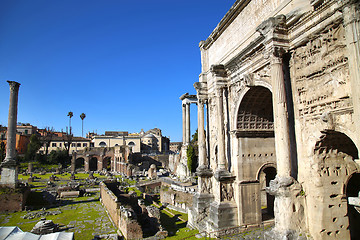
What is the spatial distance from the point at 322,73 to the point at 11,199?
2131 centimetres

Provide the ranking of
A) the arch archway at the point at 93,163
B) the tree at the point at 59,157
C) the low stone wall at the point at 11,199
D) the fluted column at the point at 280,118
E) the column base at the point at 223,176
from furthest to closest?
the arch archway at the point at 93,163, the tree at the point at 59,157, the low stone wall at the point at 11,199, the column base at the point at 223,176, the fluted column at the point at 280,118

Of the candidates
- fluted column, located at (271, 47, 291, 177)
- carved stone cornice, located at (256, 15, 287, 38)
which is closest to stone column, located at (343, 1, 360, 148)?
fluted column, located at (271, 47, 291, 177)

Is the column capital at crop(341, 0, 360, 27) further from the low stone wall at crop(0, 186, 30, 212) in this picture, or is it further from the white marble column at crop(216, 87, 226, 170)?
the low stone wall at crop(0, 186, 30, 212)

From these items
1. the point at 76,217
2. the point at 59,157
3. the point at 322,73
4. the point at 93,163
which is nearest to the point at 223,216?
the point at 322,73

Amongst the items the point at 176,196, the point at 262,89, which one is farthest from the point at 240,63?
the point at 176,196

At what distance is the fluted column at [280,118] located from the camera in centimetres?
690

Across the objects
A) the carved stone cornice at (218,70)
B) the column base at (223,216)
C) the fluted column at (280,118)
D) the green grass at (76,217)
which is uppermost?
the carved stone cornice at (218,70)

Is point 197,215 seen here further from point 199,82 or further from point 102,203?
point 102,203

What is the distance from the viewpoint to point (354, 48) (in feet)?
16.8

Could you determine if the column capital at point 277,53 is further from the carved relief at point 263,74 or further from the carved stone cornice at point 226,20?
the carved stone cornice at point 226,20

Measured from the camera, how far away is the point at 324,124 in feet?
20.1

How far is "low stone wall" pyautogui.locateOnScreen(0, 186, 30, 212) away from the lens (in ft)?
56.4

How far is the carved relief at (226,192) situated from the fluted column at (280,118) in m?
4.08

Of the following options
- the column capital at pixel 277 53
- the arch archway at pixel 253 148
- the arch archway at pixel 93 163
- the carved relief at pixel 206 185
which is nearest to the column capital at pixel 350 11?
the column capital at pixel 277 53
